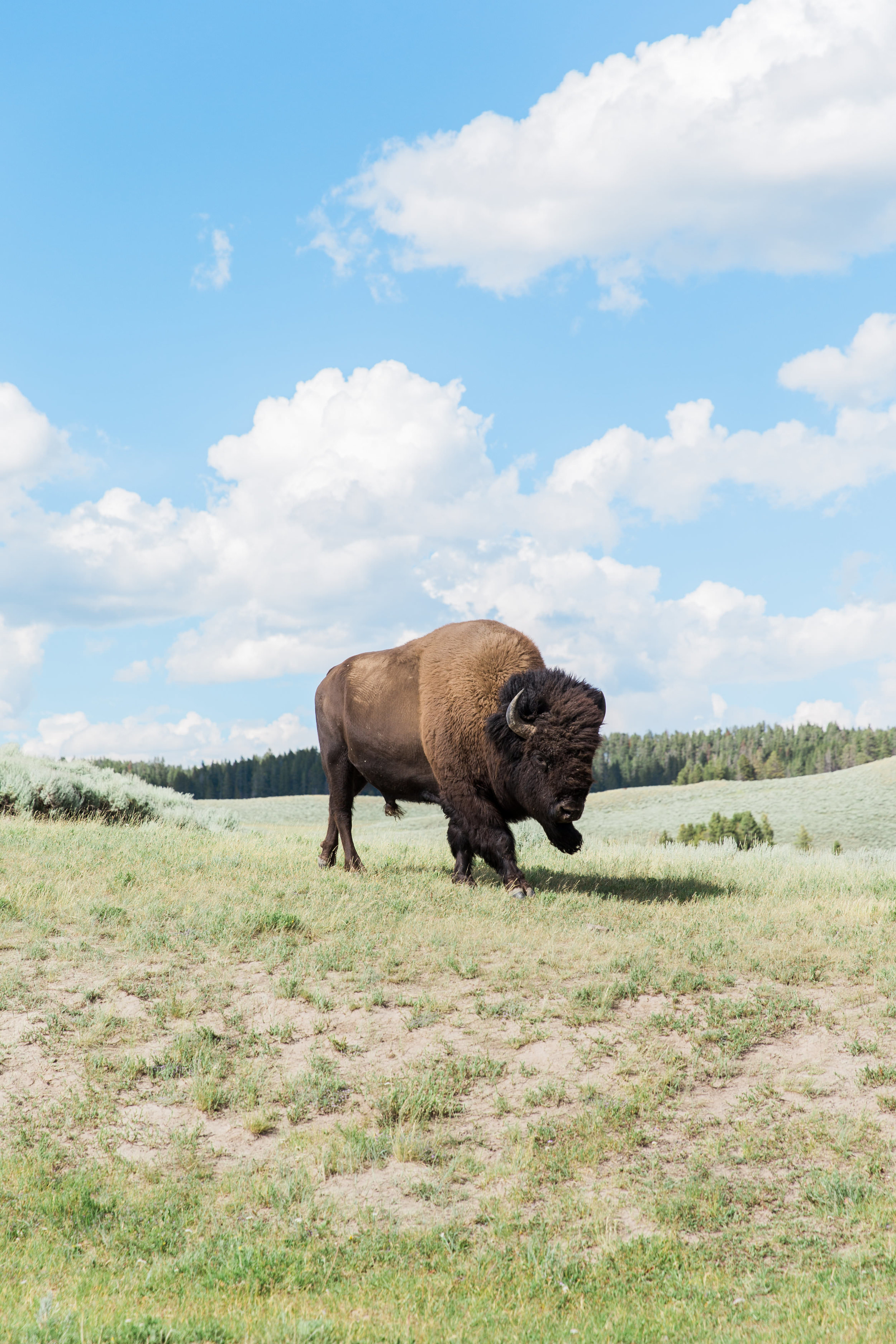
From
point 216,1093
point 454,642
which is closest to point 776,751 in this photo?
point 454,642

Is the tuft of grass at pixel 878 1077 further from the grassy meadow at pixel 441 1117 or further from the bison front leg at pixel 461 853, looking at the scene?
the bison front leg at pixel 461 853

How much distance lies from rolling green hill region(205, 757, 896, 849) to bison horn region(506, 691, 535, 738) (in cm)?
1960

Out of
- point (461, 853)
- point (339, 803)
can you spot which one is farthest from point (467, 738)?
point (339, 803)

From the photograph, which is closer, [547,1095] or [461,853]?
[547,1095]

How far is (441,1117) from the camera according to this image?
7098 mm

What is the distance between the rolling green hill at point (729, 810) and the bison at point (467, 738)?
16563mm

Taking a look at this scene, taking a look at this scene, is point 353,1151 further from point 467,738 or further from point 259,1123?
point 467,738

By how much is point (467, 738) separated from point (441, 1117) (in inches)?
251

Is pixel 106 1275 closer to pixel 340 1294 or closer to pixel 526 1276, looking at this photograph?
pixel 340 1294

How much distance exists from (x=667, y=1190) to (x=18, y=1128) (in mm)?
4536

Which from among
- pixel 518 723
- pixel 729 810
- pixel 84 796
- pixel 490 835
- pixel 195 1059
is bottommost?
pixel 195 1059

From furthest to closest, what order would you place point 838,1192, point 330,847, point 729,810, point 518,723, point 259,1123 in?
point 729,810
point 330,847
point 518,723
point 259,1123
point 838,1192

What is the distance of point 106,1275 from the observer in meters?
5.43

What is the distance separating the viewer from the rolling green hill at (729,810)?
4003 cm
